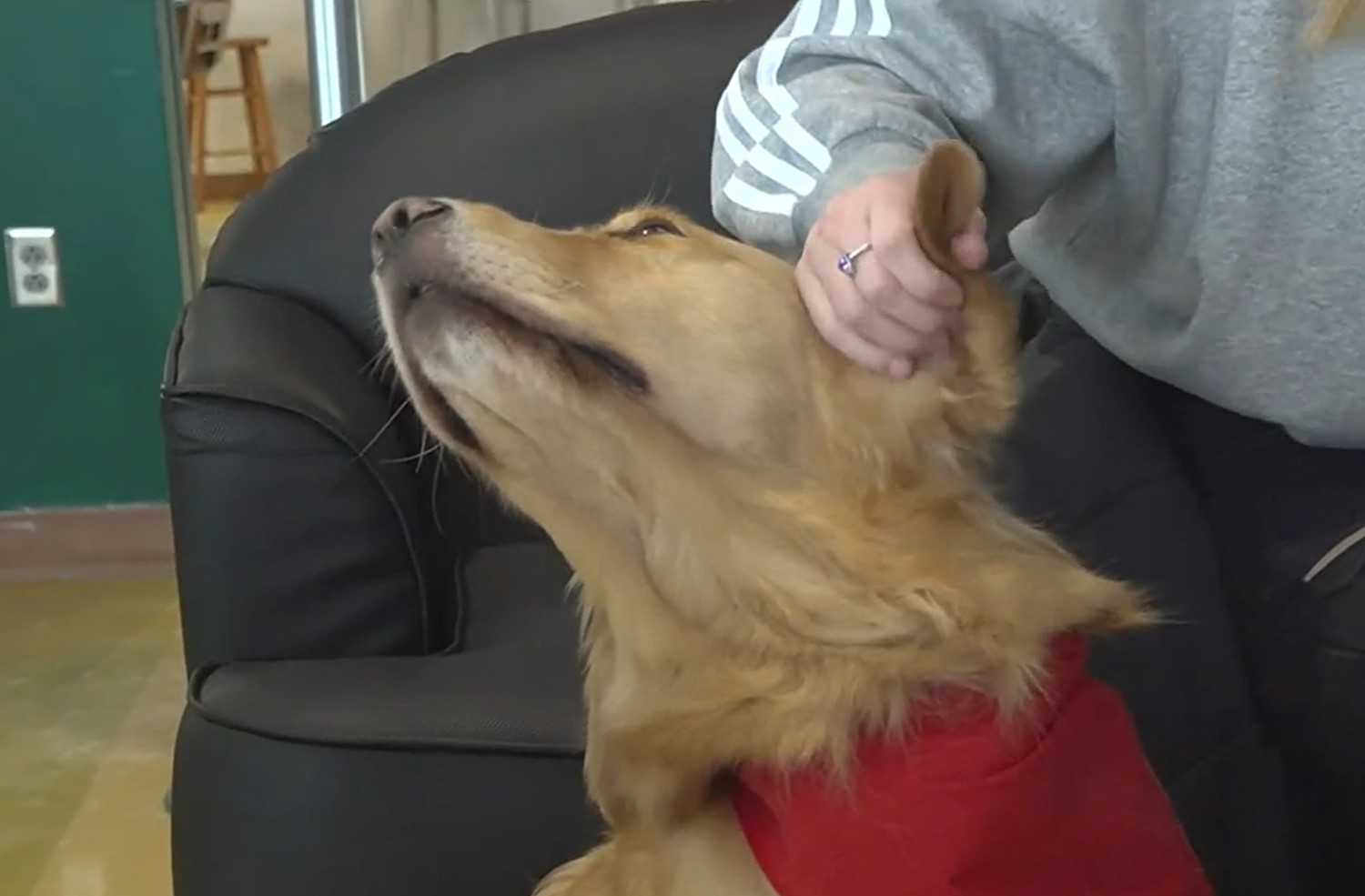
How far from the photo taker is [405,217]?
935 millimetres

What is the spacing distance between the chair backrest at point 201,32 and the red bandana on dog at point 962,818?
193cm

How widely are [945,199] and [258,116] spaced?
411 cm

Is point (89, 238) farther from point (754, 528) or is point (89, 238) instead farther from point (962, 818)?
point (962, 818)

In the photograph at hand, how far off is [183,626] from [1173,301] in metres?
0.86

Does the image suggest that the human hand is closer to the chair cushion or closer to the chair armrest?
the chair cushion

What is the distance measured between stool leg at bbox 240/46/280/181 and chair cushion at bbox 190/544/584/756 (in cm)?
340

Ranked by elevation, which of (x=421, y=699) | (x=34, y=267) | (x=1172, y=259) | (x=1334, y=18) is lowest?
(x=34, y=267)

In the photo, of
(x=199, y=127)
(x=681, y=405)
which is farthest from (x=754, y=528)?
(x=199, y=127)

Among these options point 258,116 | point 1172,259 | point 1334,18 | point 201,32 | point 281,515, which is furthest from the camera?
point 258,116

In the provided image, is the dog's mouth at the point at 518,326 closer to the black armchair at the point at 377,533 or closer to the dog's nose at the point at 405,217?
the dog's nose at the point at 405,217

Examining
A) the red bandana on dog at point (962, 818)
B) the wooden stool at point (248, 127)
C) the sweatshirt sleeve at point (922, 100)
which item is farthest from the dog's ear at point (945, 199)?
the wooden stool at point (248, 127)

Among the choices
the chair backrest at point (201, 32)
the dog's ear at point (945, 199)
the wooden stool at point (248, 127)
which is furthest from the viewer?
the wooden stool at point (248, 127)

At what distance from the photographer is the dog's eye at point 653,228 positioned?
1.03 meters

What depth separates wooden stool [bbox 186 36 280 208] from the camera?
427 centimetres
